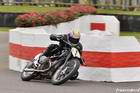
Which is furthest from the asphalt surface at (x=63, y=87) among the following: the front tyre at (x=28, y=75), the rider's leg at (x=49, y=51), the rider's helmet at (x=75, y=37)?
the rider's helmet at (x=75, y=37)

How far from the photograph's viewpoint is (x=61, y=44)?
507 inches

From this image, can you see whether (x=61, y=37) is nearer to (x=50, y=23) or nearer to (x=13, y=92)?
(x=13, y=92)

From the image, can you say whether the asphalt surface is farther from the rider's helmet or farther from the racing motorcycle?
the rider's helmet

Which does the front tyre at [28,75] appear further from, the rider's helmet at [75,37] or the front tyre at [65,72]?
the rider's helmet at [75,37]

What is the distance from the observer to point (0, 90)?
38.8 feet

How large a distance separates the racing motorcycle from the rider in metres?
0.07

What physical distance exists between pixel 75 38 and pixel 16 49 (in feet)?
9.32

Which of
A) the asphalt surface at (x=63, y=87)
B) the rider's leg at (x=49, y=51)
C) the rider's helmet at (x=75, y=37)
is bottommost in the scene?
the asphalt surface at (x=63, y=87)

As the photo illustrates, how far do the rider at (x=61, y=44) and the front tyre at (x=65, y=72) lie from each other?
0.38 metres

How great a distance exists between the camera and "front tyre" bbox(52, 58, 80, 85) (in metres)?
12.4

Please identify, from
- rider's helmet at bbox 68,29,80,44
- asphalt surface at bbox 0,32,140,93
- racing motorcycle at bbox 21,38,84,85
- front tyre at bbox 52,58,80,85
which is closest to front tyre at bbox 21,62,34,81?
racing motorcycle at bbox 21,38,84,85

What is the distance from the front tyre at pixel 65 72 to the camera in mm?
12430

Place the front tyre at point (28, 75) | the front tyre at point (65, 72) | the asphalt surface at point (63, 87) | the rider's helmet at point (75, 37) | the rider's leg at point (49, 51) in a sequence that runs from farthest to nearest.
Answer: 1. the front tyre at point (28, 75)
2. the rider's leg at point (49, 51)
3. the rider's helmet at point (75, 37)
4. the front tyre at point (65, 72)
5. the asphalt surface at point (63, 87)

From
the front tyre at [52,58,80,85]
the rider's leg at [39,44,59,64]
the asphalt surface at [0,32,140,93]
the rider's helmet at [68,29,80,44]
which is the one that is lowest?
the asphalt surface at [0,32,140,93]
